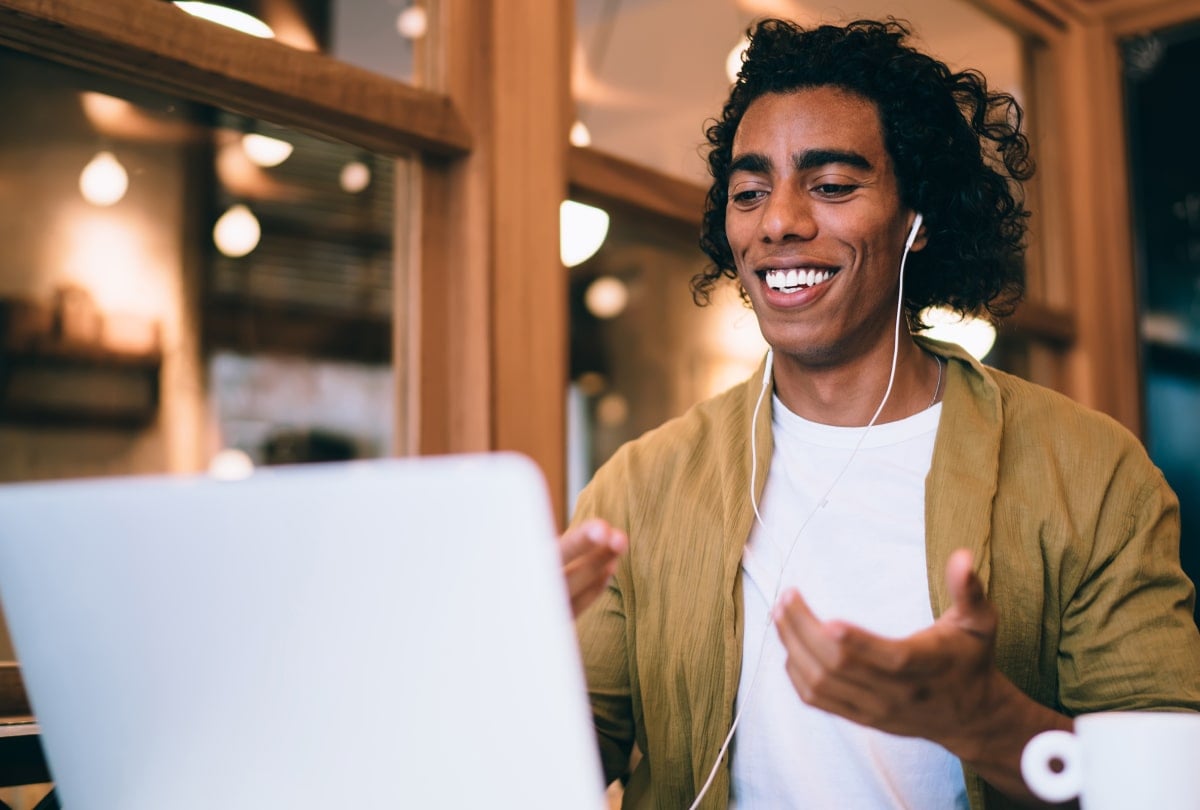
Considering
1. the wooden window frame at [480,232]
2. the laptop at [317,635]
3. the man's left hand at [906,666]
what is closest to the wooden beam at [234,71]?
the wooden window frame at [480,232]

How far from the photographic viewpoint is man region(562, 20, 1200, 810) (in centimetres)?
120

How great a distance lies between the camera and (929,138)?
1.45 m

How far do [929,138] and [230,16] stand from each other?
101 cm

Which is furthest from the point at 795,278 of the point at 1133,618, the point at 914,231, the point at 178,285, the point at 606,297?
the point at 606,297

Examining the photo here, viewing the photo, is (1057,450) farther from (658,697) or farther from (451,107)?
(451,107)

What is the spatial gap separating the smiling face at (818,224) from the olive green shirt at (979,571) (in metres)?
0.11

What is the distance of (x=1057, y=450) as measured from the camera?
1.30 meters

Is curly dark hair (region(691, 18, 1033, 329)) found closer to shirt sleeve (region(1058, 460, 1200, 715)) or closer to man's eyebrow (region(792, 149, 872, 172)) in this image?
man's eyebrow (region(792, 149, 872, 172))

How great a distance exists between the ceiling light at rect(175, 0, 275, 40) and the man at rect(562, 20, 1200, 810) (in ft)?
2.31

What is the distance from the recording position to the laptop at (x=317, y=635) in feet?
1.68

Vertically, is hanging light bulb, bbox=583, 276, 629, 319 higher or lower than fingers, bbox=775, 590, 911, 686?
higher

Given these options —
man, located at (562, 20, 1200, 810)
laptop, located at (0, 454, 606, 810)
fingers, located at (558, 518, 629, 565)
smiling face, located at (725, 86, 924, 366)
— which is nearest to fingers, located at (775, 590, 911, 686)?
fingers, located at (558, 518, 629, 565)

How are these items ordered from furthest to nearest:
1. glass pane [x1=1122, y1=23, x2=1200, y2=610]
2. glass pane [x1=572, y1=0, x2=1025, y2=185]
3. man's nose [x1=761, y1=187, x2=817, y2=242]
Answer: glass pane [x1=1122, y1=23, x2=1200, y2=610]
glass pane [x1=572, y1=0, x2=1025, y2=185]
man's nose [x1=761, y1=187, x2=817, y2=242]

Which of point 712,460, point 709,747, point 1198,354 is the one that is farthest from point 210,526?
point 1198,354
